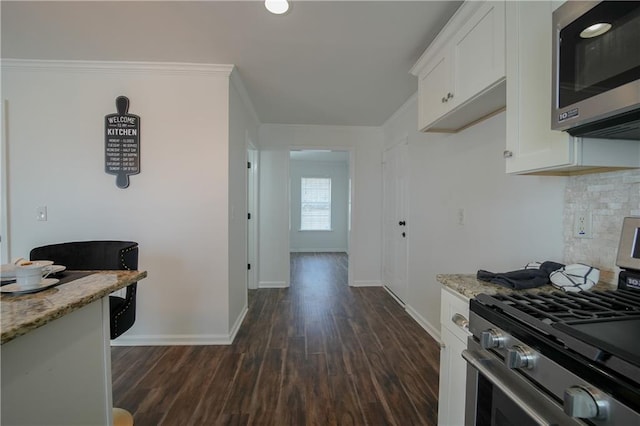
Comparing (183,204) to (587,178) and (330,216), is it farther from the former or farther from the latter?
(330,216)

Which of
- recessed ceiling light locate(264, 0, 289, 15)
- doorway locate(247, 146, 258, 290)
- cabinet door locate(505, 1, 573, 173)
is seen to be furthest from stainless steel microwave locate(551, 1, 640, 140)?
doorway locate(247, 146, 258, 290)

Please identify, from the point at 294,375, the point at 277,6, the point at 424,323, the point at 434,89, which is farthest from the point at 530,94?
the point at 424,323

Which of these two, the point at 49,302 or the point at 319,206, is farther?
the point at 319,206

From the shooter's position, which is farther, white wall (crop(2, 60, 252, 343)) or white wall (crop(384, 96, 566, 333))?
white wall (crop(2, 60, 252, 343))

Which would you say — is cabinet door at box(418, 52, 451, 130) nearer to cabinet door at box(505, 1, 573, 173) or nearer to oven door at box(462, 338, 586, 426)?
cabinet door at box(505, 1, 573, 173)

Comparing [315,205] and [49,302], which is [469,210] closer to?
[49,302]

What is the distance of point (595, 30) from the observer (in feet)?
2.76

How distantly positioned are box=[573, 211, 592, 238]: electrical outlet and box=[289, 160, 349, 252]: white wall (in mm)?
6041

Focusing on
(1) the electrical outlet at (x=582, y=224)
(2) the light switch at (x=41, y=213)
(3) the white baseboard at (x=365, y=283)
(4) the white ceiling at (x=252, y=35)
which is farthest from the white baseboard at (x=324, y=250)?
(1) the electrical outlet at (x=582, y=224)

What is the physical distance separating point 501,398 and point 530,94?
1109 mm

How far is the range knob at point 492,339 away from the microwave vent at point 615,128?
27.2 inches

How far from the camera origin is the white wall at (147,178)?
2.40 metres

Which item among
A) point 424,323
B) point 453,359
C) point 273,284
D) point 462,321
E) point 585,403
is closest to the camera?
point 585,403

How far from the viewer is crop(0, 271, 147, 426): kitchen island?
2.55 feet
